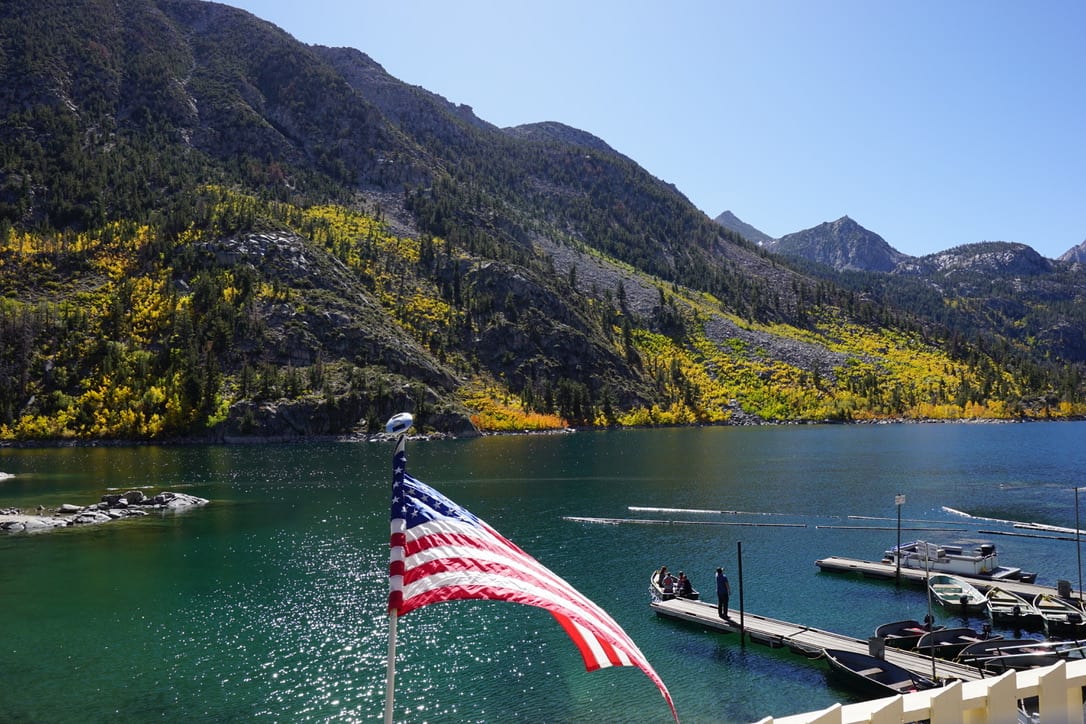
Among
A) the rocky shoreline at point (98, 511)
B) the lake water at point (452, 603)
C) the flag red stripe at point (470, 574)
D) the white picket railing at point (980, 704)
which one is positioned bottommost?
the lake water at point (452, 603)

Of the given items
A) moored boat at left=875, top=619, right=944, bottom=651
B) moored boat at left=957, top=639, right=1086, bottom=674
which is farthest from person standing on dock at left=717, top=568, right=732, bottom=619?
moored boat at left=957, top=639, right=1086, bottom=674

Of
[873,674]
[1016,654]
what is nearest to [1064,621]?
[1016,654]

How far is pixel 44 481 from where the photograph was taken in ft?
291

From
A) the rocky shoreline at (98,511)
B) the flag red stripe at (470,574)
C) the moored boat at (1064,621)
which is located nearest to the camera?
the flag red stripe at (470,574)

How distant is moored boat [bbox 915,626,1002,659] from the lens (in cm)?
3253

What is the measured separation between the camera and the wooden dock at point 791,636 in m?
29.9

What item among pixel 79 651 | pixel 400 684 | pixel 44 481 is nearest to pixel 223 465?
pixel 44 481

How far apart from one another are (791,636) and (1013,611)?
1368 centimetres

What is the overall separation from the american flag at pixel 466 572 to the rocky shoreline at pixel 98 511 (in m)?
68.5

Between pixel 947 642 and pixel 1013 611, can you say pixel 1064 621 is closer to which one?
→ pixel 1013 611

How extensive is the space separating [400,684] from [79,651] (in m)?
16.7

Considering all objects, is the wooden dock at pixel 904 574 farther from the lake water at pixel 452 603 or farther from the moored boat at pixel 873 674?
the moored boat at pixel 873 674

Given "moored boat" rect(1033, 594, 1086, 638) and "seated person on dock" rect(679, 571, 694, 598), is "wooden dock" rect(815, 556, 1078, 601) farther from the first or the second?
"seated person on dock" rect(679, 571, 694, 598)

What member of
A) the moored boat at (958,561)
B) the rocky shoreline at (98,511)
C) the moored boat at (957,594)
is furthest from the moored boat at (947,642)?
the rocky shoreline at (98,511)
